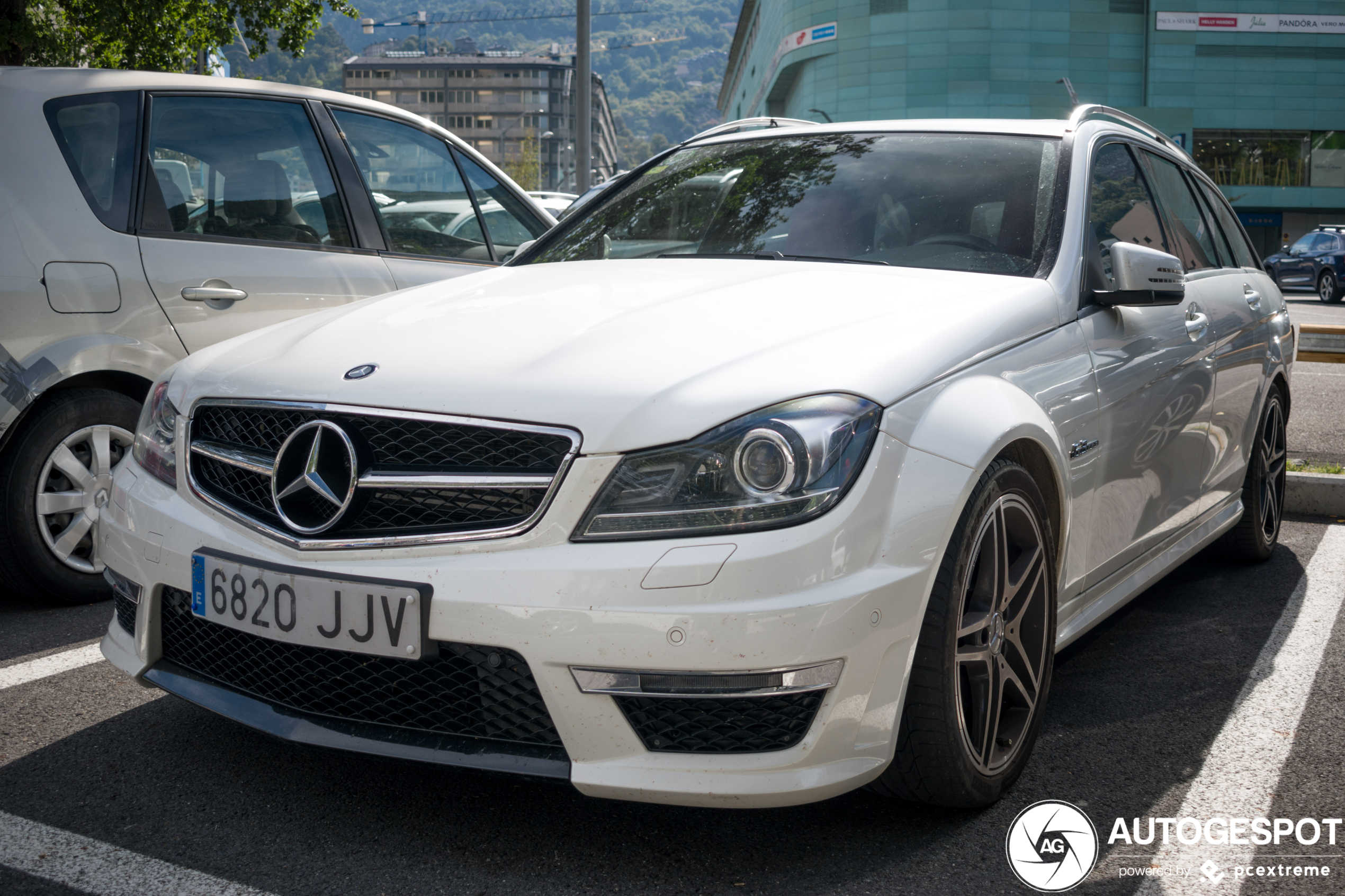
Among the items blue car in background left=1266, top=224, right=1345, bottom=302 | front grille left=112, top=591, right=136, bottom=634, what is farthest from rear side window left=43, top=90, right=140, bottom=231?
blue car in background left=1266, top=224, right=1345, bottom=302

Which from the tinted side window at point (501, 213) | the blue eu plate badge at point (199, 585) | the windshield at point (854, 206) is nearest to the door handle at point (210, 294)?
the windshield at point (854, 206)

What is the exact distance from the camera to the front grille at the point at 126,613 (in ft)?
8.36

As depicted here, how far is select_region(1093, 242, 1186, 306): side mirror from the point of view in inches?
115

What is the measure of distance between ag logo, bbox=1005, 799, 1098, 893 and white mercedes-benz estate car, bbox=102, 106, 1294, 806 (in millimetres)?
103

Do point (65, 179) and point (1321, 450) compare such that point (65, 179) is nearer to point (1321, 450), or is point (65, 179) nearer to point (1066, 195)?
point (1066, 195)

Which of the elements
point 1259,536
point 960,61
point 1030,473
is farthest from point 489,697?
point 960,61

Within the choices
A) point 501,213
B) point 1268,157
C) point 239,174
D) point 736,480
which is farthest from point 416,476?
point 1268,157

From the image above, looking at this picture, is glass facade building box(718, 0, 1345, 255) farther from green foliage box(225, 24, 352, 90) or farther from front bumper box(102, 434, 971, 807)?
green foliage box(225, 24, 352, 90)

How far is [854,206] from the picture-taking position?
127 inches

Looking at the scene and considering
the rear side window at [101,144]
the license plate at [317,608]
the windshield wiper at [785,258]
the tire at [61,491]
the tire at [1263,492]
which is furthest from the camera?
the tire at [1263,492]

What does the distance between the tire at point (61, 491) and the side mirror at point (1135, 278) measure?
9.61ft

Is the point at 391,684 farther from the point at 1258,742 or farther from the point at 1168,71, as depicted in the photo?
the point at 1168,71

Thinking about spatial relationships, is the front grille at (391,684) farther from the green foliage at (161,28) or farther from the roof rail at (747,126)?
the green foliage at (161,28)

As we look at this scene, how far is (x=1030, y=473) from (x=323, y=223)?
3048 mm
